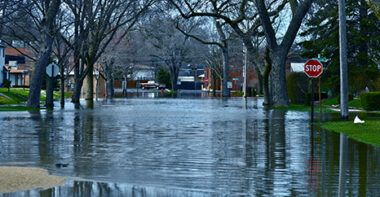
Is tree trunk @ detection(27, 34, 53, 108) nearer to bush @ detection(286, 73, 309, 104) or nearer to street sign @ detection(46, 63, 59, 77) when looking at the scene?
street sign @ detection(46, 63, 59, 77)

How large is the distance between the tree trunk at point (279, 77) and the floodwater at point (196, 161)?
20974 millimetres

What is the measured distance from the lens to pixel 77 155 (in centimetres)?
1373

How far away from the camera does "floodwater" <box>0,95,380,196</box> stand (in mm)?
9195

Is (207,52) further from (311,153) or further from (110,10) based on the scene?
(311,153)

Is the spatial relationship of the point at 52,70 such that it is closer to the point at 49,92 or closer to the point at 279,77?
the point at 49,92

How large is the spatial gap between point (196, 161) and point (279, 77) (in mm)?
30030

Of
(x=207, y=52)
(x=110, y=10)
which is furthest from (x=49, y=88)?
(x=207, y=52)

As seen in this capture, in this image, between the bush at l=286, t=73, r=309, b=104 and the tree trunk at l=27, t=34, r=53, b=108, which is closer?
the tree trunk at l=27, t=34, r=53, b=108

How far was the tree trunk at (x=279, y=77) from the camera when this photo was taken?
4184cm

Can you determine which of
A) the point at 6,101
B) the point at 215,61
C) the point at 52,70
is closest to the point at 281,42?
the point at 52,70

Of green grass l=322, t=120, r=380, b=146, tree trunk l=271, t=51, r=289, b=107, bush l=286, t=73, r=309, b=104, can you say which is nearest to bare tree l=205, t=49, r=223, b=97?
bush l=286, t=73, r=309, b=104

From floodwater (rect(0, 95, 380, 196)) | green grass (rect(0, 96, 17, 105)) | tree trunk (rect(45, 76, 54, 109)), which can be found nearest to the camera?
floodwater (rect(0, 95, 380, 196))

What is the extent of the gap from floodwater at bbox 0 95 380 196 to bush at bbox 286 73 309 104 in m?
31.4

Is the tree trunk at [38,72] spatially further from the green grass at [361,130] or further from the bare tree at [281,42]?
the green grass at [361,130]
